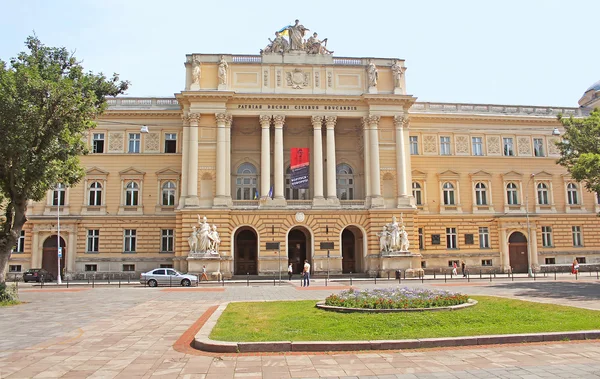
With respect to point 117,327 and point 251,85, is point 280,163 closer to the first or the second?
point 251,85

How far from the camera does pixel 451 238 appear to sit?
50812 millimetres

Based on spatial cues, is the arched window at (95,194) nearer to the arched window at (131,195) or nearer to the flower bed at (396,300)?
the arched window at (131,195)

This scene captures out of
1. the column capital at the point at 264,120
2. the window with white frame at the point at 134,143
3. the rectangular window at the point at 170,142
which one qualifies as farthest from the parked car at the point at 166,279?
the window with white frame at the point at 134,143

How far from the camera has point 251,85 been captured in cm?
4722

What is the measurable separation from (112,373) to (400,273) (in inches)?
1353

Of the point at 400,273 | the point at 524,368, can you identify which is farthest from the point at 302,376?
the point at 400,273

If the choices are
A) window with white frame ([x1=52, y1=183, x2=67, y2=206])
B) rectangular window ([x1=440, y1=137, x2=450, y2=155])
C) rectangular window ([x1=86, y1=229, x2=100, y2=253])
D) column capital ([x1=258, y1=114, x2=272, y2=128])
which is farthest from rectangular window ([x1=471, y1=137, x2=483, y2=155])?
window with white frame ([x1=52, y1=183, x2=67, y2=206])

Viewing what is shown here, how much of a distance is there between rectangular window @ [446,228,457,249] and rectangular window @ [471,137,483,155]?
8.78m

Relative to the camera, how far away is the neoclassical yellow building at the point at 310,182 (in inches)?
1788

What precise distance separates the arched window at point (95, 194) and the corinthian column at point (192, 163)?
1042cm

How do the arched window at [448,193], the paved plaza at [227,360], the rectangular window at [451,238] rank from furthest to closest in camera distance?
the arched window at [448,193] < the rectangular window at [451,238] < the paved plaza at [227,360]

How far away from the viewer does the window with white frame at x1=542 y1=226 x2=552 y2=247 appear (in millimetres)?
51625

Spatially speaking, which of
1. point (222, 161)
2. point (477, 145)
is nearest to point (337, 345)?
point (222, 161)

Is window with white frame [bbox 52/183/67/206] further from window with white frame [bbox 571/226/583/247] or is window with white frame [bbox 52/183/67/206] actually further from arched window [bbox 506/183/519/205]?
window with white frame [bbox 571/226/583/247]
